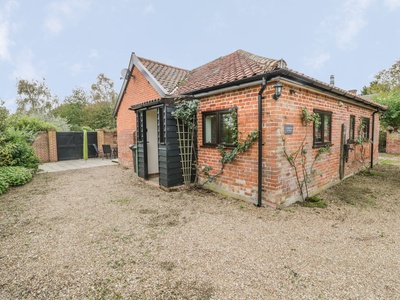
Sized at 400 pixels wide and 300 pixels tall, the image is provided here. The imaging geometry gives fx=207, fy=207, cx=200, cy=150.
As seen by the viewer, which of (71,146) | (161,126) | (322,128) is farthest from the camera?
(71,146)

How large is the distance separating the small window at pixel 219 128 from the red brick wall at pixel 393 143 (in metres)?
16.7

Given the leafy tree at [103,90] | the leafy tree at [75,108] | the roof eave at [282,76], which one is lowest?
the roof eave at [282,76]

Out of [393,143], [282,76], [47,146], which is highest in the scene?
[282,76]

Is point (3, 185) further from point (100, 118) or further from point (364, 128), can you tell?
point (100, 118)

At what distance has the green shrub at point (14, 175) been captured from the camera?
696 centimetres

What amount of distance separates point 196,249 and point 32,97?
31.6 m

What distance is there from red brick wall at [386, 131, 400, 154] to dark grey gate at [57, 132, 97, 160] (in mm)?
22758

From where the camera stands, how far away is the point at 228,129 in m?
5.58

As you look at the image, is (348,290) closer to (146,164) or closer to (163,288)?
(163,288)

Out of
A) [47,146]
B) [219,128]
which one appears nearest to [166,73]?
[219,128]

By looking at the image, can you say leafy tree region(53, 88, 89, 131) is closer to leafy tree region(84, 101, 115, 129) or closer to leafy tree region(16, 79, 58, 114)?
leafy tree region(84, 101, 115, 129)

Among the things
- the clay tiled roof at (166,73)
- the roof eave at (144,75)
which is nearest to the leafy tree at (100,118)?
the roof eave at (144,75)

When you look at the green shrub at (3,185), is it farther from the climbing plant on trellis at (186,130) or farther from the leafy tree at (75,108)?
the leafy tree at (75,108)

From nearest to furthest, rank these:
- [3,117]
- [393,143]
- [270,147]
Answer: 1. [270,147]
2. [3,117]
3. [393,143]
